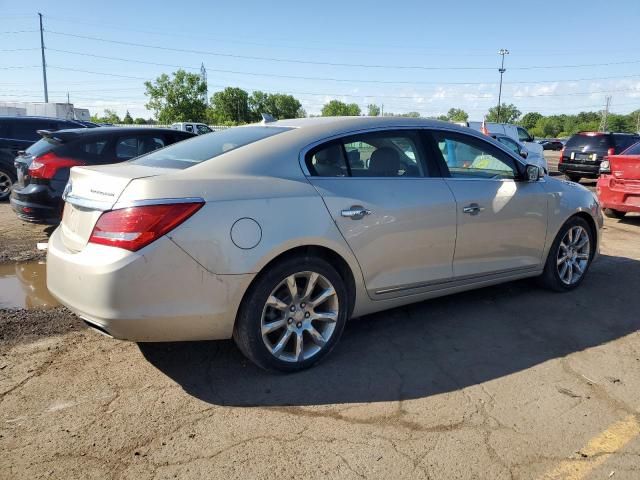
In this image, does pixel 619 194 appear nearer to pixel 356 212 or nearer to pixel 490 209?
pixel 490 209

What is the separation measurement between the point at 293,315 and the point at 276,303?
0.16 m

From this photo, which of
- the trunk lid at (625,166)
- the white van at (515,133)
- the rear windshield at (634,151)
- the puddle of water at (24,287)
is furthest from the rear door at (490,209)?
the white van at (515,133)

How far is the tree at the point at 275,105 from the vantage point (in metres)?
103

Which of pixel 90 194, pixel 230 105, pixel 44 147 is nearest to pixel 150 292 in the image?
pixel 90 194

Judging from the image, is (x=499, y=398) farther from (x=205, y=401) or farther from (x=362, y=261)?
(x=205, y=401)

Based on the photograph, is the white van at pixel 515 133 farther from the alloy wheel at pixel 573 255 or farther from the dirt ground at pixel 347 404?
the dirt ground at pixel 347 404

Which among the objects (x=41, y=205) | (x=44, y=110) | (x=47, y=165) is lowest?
(x=41, y=205)

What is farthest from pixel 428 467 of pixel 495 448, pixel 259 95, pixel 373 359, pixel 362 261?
pixel 259 95

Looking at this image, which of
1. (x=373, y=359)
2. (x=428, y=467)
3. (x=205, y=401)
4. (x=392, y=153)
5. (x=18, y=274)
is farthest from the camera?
(x=18, y=274)

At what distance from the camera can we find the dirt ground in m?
2.47

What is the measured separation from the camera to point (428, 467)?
2449mm

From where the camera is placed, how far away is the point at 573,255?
508 cm

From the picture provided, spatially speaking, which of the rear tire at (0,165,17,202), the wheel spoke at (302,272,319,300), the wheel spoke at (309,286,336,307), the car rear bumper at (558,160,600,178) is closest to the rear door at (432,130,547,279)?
the wheel spoke at (309,286,336,307)

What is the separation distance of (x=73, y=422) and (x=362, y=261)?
193cm
